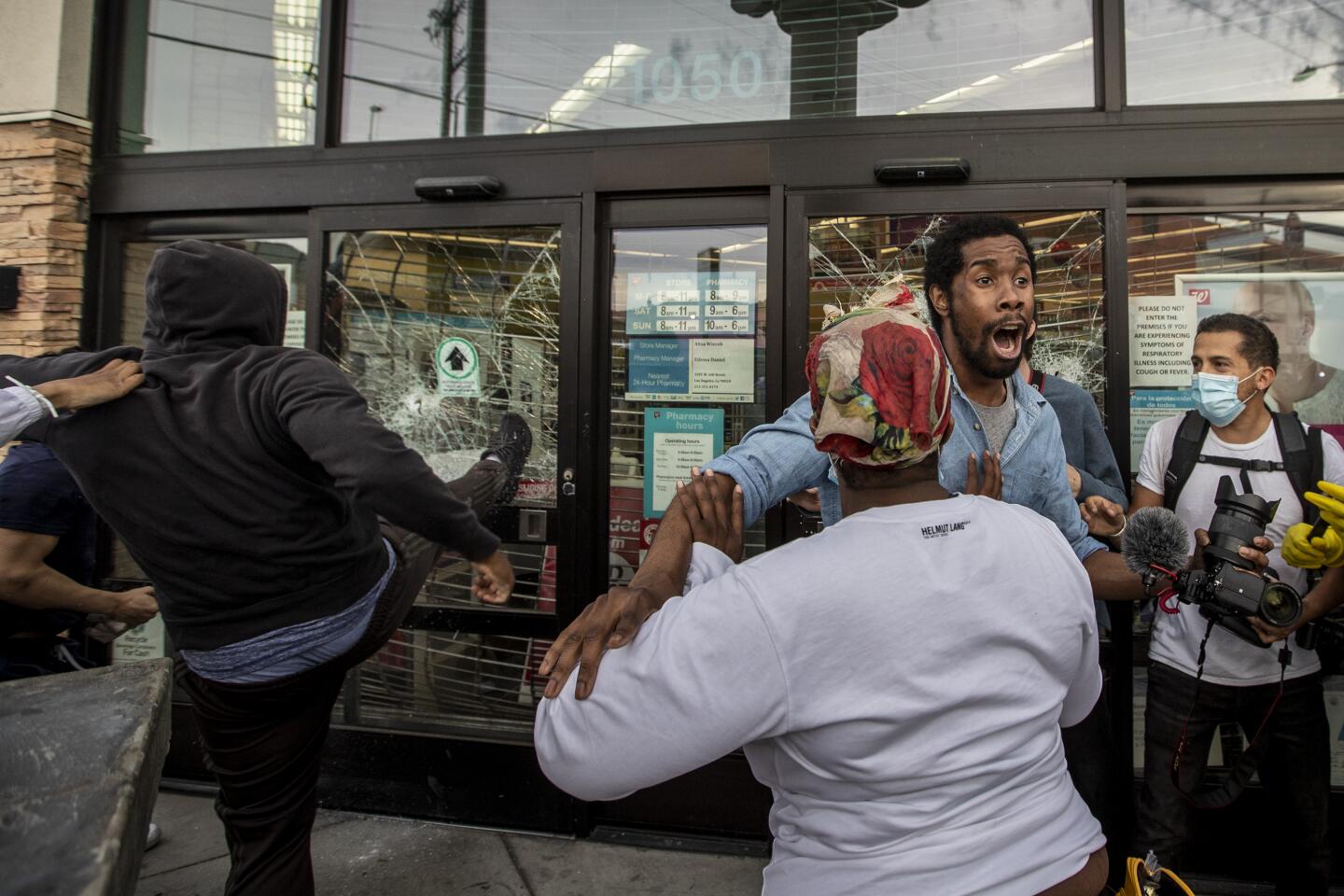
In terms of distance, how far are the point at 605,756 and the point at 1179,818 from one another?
256 centimetres

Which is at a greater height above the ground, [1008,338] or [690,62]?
[690,62]

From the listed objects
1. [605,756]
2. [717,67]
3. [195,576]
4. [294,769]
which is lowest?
[294,769]

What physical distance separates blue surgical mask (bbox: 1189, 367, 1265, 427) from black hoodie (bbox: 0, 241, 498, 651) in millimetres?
2404

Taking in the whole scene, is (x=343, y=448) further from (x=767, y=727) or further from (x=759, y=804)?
(x=759, y=804)

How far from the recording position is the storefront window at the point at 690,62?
139 inches

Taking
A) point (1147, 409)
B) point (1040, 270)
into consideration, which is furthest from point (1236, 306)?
point (1040, 270)

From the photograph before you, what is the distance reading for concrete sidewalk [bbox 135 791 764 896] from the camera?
3275 mm

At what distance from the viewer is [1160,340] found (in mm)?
3430

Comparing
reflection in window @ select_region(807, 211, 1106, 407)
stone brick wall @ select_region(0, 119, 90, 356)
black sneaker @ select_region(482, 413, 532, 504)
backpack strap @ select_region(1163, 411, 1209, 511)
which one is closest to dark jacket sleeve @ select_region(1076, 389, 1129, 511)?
backpack strap @ select_region(1163, 411, 1209, 511)

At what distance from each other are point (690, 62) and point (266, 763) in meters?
3.19

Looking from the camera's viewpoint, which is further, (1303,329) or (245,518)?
(1303,329)

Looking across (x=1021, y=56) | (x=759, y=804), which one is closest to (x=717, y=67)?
(x=1021, y=56)

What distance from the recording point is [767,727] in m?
1.25

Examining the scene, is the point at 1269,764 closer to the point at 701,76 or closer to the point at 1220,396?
the point at 1220,396
